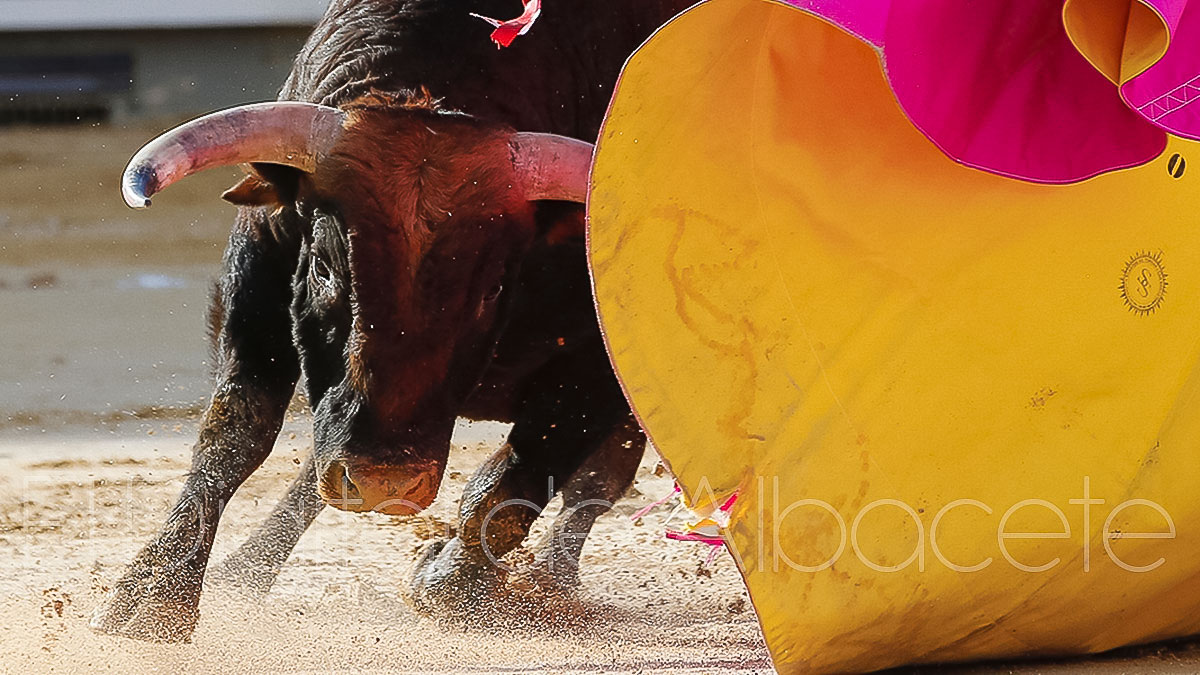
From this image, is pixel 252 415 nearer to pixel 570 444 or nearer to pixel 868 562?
pixel 570 444

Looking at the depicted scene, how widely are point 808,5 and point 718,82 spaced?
0.93ft

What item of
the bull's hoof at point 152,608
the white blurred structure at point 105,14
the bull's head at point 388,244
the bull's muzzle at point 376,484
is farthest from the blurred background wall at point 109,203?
the bull's muzzle at point 376,484

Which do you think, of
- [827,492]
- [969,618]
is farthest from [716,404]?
[969,618]

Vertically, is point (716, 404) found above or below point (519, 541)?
above

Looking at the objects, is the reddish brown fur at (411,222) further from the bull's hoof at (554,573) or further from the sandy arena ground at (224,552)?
the bull's hoof at (554,573)

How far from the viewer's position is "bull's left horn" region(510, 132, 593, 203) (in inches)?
115

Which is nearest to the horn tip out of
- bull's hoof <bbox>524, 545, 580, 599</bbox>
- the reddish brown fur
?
the reddish brown fur

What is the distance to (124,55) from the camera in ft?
38.1

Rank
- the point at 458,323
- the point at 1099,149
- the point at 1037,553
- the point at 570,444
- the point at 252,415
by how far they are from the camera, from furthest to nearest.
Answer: the point at 570,444 → the point at 252,415 → the point at 458,323 → the point at 1037,553 → the point at 1099,149

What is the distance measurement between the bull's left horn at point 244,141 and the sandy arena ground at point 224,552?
860mm

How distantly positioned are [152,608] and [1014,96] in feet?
6.07

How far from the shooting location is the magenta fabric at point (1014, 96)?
81.9 inches

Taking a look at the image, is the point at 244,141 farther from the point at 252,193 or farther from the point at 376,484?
the point at 376,484

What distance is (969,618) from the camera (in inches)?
92.0
